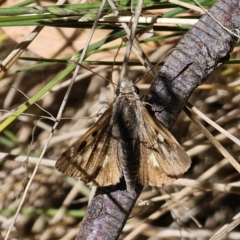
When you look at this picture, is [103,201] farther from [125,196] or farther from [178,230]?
[178,230]

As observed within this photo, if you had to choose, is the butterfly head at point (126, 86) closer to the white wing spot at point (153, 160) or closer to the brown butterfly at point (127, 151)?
the brown butterfly at point (127, 151)

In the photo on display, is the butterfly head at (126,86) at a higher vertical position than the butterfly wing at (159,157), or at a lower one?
higher

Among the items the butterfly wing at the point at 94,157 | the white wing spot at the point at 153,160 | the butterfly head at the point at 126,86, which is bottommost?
the white wing spot at the point at 153,160

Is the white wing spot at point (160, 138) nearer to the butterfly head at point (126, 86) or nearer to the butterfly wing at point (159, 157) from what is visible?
the butterfly wing at point (159, 157)

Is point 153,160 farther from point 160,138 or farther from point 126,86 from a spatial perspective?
point 126,86

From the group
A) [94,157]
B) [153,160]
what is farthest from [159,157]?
[94,157]

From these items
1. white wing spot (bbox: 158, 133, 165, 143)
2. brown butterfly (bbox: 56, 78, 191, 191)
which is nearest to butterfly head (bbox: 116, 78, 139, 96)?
brown butterfly (bbox: 56, 78, 191, 191)

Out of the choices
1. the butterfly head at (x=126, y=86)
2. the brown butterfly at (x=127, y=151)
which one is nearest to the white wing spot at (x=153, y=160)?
the brown butterfly at (x=127, y=151)

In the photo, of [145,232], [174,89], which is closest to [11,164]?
[145,232]
